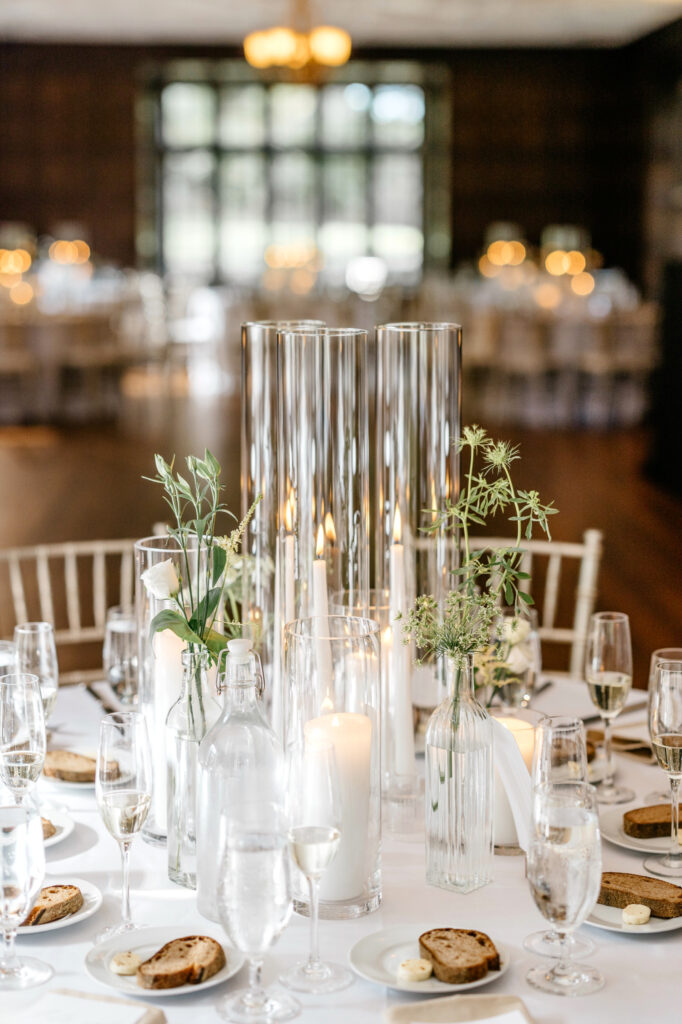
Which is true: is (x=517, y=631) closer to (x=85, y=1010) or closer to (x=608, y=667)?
(x=608, y=667)

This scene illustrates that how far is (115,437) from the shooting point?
359 inches

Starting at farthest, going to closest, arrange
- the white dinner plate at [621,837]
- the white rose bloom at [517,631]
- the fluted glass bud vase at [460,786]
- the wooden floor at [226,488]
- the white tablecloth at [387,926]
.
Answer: the wooden floor at [226,488] < the white rose bloom at [517,631] < the white dinner plate at [621,837] < the fluted glass bud vase at [460,786] < the white tablecloth at [387,926]

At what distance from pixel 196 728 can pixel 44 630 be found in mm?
528

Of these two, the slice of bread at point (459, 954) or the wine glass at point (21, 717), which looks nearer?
the slice of bread at point (459, 954)

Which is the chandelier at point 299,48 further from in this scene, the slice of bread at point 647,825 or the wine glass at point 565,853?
the wine glass at point 565,853

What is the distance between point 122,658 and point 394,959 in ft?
2.97

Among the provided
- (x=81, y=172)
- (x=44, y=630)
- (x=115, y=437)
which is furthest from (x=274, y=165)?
(x=44, y=630)

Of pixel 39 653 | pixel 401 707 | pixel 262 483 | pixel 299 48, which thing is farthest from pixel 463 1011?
pixel 299 48

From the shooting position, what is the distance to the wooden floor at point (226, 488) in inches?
216

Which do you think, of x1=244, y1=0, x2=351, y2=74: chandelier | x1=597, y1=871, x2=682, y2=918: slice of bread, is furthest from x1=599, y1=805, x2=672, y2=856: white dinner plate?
x1=244, y1=0, x2=351, y2=74: chandelier

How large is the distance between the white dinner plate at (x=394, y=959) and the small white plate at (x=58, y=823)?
1.55ft

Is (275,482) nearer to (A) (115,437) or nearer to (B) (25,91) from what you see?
(A) (115,437)

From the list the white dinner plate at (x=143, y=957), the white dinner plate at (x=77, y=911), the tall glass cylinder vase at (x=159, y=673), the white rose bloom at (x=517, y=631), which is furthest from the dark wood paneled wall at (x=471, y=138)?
the white dinner plate at (x=143, y=957)

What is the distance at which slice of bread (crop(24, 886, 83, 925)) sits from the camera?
4.38ft
